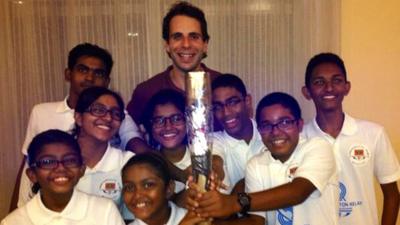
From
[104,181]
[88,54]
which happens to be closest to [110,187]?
[104,181]

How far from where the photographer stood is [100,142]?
1745mm

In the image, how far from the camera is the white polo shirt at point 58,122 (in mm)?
1896

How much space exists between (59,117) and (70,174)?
45 cm

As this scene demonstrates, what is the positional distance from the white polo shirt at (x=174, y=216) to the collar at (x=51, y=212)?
0.18 m

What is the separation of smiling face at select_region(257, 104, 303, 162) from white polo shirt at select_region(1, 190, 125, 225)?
550 mm

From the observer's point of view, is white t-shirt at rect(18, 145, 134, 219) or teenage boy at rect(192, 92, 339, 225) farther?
white t-shirt at rect(18, 145, 134, 219)

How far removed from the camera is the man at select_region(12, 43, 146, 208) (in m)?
1.90

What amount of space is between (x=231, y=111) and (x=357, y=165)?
51 cm

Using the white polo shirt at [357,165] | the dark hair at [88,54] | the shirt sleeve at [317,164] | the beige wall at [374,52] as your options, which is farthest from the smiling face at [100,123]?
the beige wall at [374,52]

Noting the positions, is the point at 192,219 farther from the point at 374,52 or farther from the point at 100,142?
the point at 374,52

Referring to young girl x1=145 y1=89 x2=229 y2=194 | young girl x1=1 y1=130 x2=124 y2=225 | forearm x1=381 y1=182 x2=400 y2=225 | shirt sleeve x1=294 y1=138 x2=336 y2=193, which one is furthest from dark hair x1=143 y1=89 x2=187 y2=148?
forearm x1=381 y1=182 x2=400 y2=225

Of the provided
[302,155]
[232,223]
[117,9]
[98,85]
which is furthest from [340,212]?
[117,9]

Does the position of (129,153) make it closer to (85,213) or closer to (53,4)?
(85,213)

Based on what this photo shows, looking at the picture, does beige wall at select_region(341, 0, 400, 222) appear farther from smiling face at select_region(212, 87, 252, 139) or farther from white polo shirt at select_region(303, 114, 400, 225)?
smiling face at select_region(212, 87, 252, 139)
